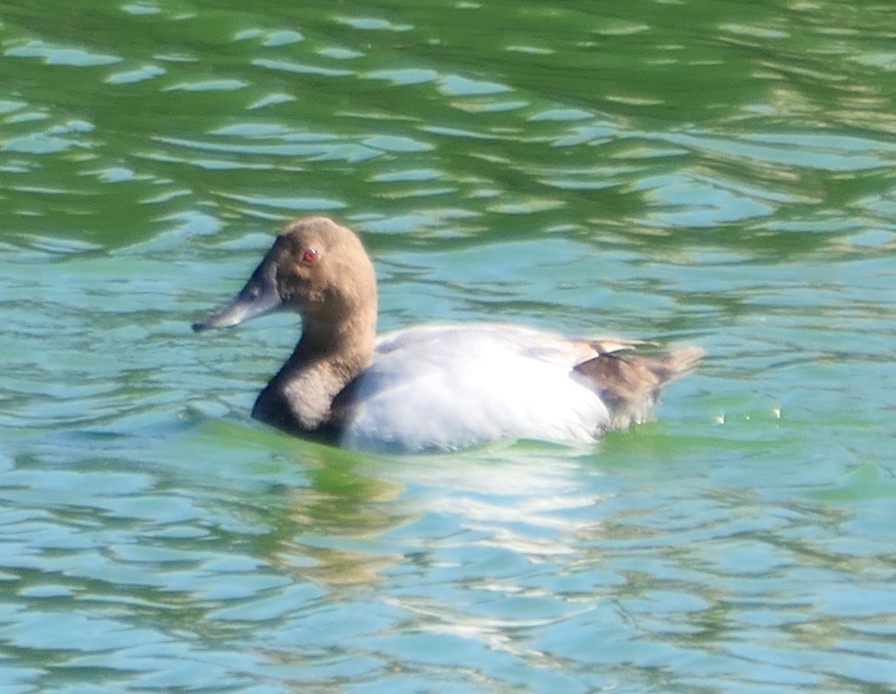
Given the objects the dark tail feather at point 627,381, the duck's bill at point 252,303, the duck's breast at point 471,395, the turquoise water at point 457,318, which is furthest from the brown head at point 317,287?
the dark tail feather at point 627,381

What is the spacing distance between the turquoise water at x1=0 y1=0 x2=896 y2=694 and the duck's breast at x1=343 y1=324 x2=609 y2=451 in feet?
0.37

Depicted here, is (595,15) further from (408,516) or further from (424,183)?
(408,516)

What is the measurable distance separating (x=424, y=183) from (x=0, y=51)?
3321 millimetres

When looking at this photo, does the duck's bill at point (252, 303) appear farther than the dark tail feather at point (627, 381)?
Yes

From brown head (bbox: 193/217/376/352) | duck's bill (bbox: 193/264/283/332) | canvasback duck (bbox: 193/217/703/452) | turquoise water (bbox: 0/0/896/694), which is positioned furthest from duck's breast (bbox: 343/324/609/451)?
duck's bill (bbox: 193/264/283/332)

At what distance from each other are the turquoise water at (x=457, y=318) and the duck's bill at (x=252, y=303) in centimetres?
40

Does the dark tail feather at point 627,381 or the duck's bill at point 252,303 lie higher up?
the duck's bill at point 252,303

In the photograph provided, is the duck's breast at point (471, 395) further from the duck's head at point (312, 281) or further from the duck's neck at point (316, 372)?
the duck's head at point (312, 281)

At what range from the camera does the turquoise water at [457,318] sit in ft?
24.3

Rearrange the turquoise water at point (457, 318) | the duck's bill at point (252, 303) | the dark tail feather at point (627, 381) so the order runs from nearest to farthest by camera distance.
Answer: the turquoise water at point (457, 318) → the dark tail feather at point (627, 381) → the duck's bill at point (252, 303)

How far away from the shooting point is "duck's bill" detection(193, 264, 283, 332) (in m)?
9.82

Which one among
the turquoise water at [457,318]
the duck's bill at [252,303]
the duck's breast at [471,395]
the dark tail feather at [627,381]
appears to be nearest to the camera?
the turquoise water at [457,318]

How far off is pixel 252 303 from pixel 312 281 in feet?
0.86

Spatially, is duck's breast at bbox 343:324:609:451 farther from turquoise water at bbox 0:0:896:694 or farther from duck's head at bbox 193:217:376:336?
duck's head at bbox 193:217:376:336
